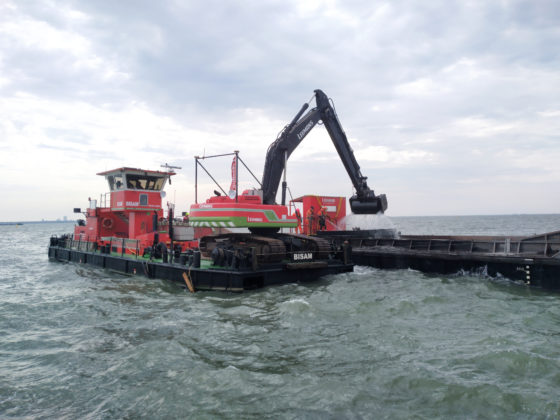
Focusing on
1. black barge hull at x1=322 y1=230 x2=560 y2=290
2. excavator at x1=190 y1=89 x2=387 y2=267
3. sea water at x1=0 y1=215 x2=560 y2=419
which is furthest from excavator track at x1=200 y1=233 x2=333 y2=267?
black barge hull at x1=322 y1=230 x2=560 y2=290

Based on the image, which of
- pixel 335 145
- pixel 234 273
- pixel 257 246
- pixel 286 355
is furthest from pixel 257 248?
pixel 335 145

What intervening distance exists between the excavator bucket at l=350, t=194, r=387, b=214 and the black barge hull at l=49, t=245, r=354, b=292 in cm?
577

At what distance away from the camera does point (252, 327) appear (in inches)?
305

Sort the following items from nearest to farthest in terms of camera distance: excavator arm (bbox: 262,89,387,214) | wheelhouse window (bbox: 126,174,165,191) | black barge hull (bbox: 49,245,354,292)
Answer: black barge hull (bbox: 49,245,354,292) < excavator arm (bbox: 262,89,387,214) < wheelhouse window (bbox: 126,174,165,191)

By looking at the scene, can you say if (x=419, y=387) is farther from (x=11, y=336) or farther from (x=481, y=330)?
(x=11, y=336)

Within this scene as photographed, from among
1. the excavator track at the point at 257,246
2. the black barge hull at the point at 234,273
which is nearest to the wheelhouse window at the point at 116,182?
the black barge hull at the point at 234,273

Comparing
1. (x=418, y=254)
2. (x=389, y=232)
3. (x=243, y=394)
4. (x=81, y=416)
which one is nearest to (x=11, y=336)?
(x=81, y=416)

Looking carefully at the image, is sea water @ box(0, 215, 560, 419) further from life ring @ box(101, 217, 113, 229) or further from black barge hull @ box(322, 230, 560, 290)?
life ring @ box(101, 217, 113, 229)

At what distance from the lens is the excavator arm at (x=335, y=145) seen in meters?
15.5

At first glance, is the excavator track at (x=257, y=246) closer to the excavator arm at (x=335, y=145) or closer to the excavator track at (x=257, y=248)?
the excavator track at (x=257, y=248)

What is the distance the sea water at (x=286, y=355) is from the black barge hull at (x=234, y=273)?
18.2 inches

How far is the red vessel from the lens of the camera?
63.3ft

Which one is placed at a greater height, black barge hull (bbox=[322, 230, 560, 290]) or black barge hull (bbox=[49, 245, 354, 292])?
black barge hull (bbox=[322, 230, 560, 290])

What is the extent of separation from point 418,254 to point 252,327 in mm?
9589
